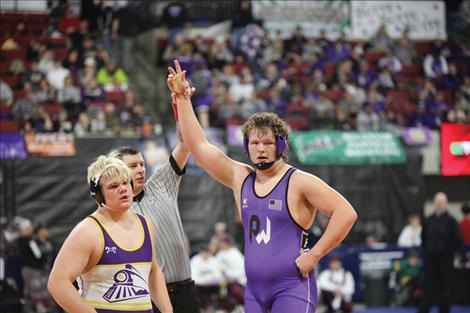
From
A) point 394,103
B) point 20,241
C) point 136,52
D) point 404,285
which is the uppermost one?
point 136,52

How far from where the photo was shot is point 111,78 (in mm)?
17438

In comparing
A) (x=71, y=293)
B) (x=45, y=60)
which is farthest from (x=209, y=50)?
(x=71, y=293)

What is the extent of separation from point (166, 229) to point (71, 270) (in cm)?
152

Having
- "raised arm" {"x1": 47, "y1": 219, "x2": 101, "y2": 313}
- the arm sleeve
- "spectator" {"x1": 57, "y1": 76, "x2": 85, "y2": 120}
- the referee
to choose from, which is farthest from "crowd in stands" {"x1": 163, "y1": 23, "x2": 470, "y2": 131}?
"raised arm" {"x1": 47, "y1": 219, "x2": 101, "y2": 313}

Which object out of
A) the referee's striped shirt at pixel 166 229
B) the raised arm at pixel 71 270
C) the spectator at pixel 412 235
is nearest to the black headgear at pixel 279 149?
the referee's striped shirt at pixel 166 229

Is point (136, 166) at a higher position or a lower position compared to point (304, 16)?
lower

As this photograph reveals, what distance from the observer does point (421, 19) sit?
22922 millimetres

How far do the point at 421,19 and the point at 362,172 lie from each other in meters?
7.80

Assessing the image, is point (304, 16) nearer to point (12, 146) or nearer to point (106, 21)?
point (106, 21)

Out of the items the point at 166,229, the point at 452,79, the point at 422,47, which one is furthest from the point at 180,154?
the point at 422,47

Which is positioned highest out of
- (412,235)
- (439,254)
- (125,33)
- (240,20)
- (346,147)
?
(240,20)

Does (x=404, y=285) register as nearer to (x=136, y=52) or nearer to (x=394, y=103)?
(x=394, y=103)

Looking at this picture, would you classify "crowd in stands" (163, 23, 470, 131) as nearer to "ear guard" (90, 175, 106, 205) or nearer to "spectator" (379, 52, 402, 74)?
"spectator" (379, 52, 402, 74)

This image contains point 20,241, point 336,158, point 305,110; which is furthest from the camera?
point 305,110
